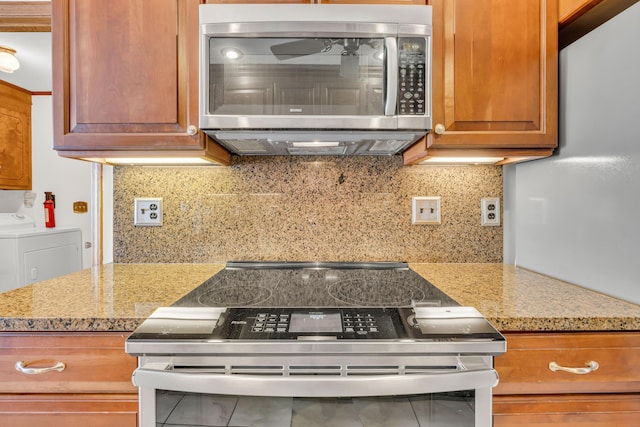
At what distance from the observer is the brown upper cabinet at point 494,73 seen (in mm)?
1142

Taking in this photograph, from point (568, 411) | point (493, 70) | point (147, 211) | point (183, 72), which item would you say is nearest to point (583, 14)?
point (493, 70)

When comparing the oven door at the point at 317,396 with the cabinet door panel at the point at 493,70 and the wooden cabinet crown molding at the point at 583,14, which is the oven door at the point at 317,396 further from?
the wooden cabinet crown molding at the point at 583,14

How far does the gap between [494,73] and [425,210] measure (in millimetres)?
560

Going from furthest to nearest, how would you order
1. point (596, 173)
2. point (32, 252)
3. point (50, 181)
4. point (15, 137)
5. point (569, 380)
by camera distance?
point (50, 181), point (15, 137), point (32, 252), point (596, 173), point (569, 380)

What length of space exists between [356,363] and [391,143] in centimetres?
77

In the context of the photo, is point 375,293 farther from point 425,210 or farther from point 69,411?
point 69,411

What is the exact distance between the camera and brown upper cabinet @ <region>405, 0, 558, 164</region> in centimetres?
114

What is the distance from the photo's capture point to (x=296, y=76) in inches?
43.4

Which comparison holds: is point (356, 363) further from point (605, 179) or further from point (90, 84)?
point (90, 84)

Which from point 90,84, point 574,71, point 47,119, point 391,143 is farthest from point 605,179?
point 47,119

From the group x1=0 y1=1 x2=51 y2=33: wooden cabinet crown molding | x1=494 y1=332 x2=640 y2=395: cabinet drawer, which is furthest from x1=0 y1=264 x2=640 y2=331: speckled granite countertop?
x1=0 y1=1 x2=51 y2=33: wooden cabinet crown molding

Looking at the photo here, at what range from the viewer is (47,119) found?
3.98m

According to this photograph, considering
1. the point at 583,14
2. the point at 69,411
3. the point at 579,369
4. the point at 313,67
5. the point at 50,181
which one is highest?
the point at 583,14

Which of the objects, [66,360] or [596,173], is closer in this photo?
[66,360]
